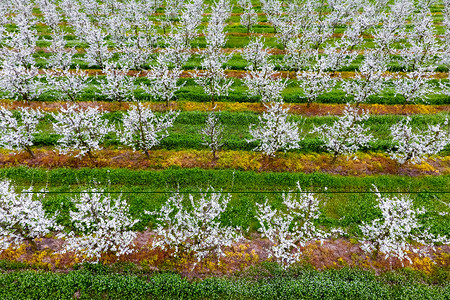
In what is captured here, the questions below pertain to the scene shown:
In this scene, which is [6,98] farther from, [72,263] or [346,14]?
[346,14]

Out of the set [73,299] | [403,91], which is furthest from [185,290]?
[403,91]

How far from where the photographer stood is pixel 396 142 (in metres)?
25.5

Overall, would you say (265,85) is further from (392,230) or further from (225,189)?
(392,230)

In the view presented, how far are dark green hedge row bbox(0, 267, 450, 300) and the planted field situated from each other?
8 centimetres

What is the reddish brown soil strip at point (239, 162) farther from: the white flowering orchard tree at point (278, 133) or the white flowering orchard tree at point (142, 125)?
the white flowering orchard tree at point (278, 133)

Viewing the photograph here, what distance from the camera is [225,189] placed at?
862 inches

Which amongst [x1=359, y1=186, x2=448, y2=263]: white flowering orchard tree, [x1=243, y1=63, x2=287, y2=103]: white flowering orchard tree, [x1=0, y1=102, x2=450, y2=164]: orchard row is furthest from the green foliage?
[x1=243, y1=63, x2=287, y2=103]: white flowering orchard tree

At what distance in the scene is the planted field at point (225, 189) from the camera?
1600cm

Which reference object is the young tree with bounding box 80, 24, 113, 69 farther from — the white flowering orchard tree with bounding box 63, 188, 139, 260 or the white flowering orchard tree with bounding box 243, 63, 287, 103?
the white flowering orchard tree with bounding box 63, 188, 139, 260

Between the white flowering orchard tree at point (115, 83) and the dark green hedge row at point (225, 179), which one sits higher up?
the white flowering orchard tree at point (115, 83)

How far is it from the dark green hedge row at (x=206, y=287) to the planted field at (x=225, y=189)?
0.08 m

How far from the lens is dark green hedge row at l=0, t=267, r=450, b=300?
606 inches

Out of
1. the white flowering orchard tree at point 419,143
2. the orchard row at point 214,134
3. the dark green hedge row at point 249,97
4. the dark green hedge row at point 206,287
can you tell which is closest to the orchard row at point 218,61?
the dark green hedge row at point 249,97

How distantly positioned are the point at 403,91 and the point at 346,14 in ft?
84.2
